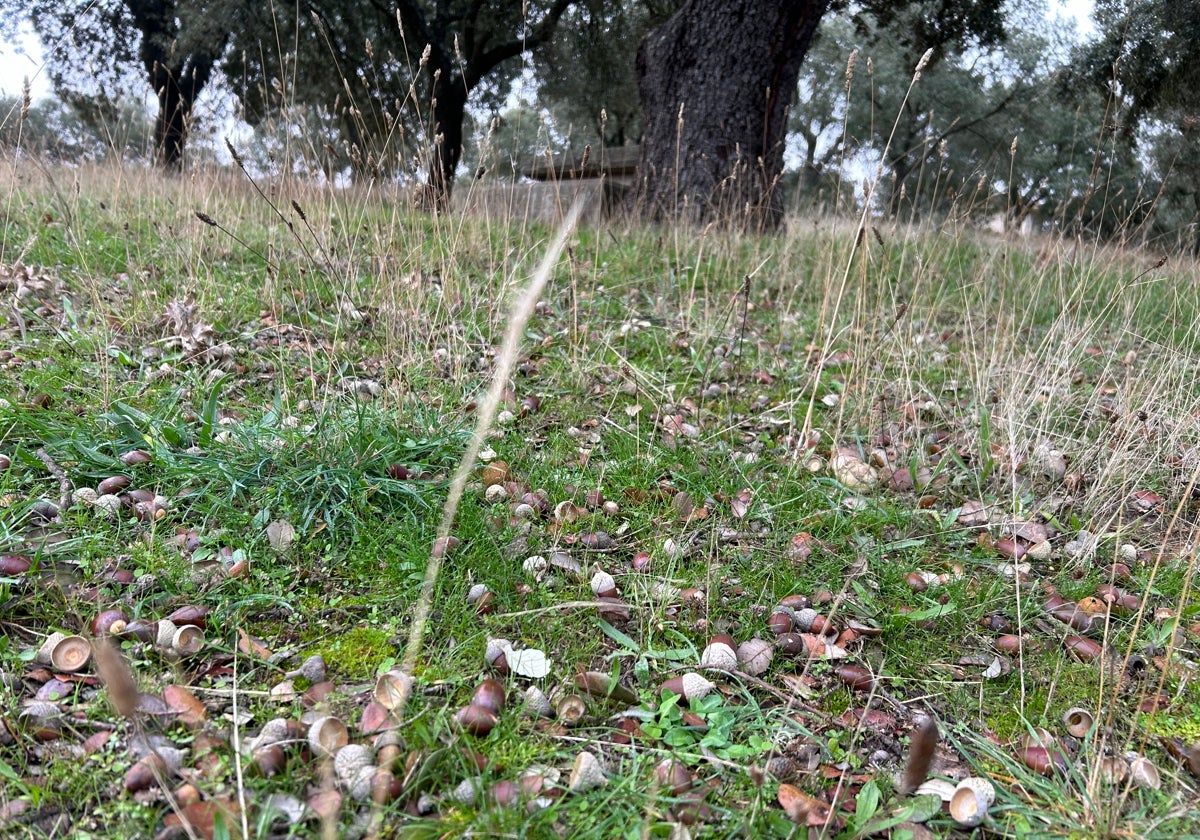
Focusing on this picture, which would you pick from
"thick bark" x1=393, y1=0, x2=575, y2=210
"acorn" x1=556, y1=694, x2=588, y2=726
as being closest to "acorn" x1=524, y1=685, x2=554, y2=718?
"acorn" x1=556, y1=694, x2=588, y2=726

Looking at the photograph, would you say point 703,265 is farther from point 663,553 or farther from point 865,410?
A: point 663,553

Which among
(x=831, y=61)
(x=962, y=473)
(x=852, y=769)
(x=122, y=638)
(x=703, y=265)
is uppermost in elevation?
(x=831, y=61)

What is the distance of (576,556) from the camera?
7.41 ft

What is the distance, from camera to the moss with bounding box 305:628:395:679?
1.75 meters

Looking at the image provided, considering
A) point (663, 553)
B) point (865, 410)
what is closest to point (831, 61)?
point (865, 410)

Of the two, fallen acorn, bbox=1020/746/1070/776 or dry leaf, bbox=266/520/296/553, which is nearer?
fallen acorn, bbox=1020/746/1070/776

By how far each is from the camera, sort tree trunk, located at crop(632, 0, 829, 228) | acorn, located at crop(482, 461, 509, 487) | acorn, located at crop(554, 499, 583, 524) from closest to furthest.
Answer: acorn, located at crop(554, 499, 583, 524) → acorn, located at crop(482, 461, 509, 487) → tree trunk, located at crop(632, 0, 829, 228)

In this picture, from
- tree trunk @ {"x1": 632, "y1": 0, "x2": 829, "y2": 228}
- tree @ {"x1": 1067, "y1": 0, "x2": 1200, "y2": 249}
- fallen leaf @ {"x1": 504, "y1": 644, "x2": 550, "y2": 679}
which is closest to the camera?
fallen leaf @ {"x1": 504, "y1": 644, "x2": 550, "y2": 679}

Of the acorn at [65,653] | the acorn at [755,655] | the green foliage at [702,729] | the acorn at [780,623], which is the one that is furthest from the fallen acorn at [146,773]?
the acorn at [780,623]

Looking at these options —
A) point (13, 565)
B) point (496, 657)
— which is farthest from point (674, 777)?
point (13, 565)

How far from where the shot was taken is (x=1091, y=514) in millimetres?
2643

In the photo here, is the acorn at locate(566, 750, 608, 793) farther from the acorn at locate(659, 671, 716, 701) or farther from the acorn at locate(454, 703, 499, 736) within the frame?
the acorn at locate(659, 671, 716, 701)

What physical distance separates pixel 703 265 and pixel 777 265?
0.56m

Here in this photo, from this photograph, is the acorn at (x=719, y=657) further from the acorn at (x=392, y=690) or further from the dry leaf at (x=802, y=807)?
the acorn at (x=392, y=690)
